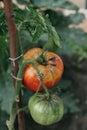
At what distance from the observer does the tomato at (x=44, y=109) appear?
2.79ft

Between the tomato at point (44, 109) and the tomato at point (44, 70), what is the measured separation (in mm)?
29

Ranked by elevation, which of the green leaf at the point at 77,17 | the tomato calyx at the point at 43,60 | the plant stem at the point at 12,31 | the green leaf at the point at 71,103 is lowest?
the green leaf at the point at 71,103

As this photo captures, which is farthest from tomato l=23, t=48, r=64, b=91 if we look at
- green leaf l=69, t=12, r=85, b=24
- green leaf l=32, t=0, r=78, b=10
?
green leaf l=69, t=12, r=85, b=24

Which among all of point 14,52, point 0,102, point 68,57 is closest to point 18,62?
point 14,52

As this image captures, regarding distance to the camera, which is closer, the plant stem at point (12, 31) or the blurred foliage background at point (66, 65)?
the plant stem at point (12, 31)

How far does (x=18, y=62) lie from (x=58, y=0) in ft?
3.09

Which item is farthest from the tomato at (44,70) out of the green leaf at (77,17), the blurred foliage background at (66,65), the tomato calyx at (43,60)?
the green leaf at (77,17)

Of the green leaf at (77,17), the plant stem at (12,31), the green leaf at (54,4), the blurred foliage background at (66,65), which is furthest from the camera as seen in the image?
the green leaf at (77,17)

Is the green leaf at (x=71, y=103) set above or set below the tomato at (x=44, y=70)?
below

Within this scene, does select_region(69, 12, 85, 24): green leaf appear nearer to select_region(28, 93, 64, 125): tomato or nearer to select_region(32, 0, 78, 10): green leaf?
select_region(32, 0, 78, 10): green leaf

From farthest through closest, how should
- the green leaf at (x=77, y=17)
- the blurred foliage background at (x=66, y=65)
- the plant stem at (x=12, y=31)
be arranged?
the green leaf at (x=77, y=17) < the blurred foliage background at (x=66, y=65) < the plant stem at (x=12, y=31)

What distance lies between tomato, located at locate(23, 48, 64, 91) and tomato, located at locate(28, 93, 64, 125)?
0.03m

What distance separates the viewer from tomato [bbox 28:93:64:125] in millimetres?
849

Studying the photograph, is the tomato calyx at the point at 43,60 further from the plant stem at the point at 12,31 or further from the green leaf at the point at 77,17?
the green leaf at the point at 77,17
